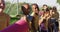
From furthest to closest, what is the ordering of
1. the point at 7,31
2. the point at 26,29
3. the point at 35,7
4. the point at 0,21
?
the point at 35,7 → the point at 0,21 → the point at 26,29 → the point at 7,31

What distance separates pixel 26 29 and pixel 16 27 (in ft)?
0.36

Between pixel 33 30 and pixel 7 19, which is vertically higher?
pixel 7 19

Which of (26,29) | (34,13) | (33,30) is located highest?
(26,29)

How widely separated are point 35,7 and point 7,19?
1814 millimetres

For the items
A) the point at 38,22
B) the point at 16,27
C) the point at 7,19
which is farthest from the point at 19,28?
the point at 38,22

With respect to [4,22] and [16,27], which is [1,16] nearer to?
[4,22]

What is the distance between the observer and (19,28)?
1.19 m

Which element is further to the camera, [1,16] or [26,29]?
[1,16]

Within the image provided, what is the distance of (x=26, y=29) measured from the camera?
1.26 metres

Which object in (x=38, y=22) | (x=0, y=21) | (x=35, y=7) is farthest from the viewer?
(x=38, y=22)

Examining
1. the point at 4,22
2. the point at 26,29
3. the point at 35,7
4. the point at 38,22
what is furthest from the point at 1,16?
the point at 38,22

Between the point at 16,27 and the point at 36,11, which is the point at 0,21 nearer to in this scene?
the point at 16,27

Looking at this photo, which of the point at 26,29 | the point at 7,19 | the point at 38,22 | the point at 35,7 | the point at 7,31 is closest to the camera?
the point at 7,31

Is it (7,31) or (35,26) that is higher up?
(7,31)
